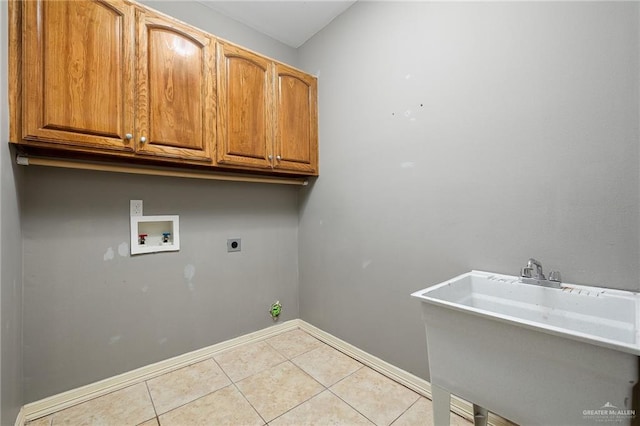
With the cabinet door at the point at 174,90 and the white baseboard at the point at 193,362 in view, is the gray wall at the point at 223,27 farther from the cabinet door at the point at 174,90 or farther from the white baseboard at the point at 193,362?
the white baseboard at the point at 193,362

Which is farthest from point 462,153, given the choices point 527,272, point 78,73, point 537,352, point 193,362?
point 193,362

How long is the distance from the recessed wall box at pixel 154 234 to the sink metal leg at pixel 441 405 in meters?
1.72

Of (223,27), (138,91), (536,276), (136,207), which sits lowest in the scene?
(536,276)

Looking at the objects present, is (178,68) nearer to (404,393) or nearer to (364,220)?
(364,220)

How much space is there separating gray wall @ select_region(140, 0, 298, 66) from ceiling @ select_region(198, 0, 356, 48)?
0.14 ft

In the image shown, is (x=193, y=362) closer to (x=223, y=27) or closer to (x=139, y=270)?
(x=139, y=270)

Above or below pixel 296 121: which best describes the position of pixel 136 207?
below

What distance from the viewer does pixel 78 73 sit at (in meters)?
1.29

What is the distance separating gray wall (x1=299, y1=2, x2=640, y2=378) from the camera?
1.01m

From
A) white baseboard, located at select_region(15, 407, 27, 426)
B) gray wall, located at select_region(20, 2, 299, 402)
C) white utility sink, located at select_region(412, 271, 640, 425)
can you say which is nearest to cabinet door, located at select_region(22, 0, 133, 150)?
gray wall, located at select_region(20, 2, 299, 402)

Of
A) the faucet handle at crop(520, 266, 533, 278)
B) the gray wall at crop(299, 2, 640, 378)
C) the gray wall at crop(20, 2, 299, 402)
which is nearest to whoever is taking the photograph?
the gray wall at crop(299, 2, 640, 378)

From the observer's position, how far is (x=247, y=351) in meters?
2.03

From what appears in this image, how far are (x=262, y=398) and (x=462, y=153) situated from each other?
5.71 feet

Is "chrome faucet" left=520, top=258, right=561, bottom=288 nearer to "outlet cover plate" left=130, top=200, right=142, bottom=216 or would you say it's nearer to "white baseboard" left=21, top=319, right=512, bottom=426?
"white baseboard" left=21, top=319, right=512, bottom=426
